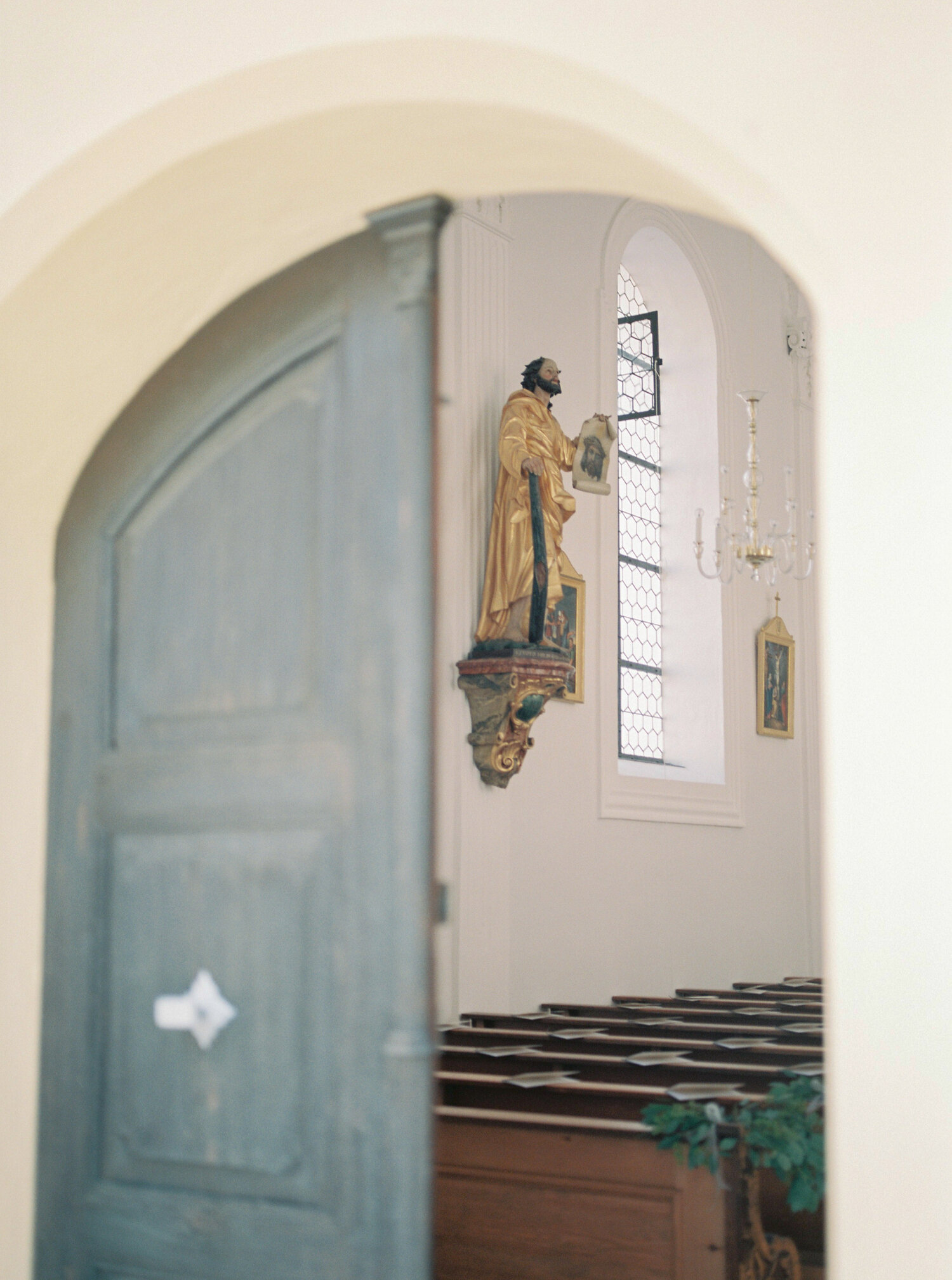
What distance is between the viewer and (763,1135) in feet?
11.8

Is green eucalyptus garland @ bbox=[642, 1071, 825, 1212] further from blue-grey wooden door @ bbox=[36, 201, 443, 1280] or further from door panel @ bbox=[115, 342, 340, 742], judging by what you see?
door panel @ bbox=[115, 342, 340, 742]

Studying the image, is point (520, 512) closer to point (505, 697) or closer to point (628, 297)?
point (505, 697)

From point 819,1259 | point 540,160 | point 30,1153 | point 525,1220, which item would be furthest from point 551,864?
point 540,160

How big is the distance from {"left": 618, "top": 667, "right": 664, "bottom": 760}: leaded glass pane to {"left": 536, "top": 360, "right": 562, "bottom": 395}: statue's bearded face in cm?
266

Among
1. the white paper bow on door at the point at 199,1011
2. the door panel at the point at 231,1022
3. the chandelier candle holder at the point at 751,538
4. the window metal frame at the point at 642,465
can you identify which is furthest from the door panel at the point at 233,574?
the window metal frame at the point at 642,465

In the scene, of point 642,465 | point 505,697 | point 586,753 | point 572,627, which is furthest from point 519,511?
point 642,465

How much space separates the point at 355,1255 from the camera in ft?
8.24

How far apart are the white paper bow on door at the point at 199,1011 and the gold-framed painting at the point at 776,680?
8688 mm

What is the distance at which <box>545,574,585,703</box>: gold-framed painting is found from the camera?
27.8 feet

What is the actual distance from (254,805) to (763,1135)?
1.72m

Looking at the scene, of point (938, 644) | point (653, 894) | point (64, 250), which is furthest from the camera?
point (653, 894)

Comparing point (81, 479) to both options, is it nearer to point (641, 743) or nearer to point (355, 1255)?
point (355, 1255)

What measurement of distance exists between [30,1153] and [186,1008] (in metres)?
0.51

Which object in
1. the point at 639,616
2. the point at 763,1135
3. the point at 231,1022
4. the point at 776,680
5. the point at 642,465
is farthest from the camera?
the point at 776,680
